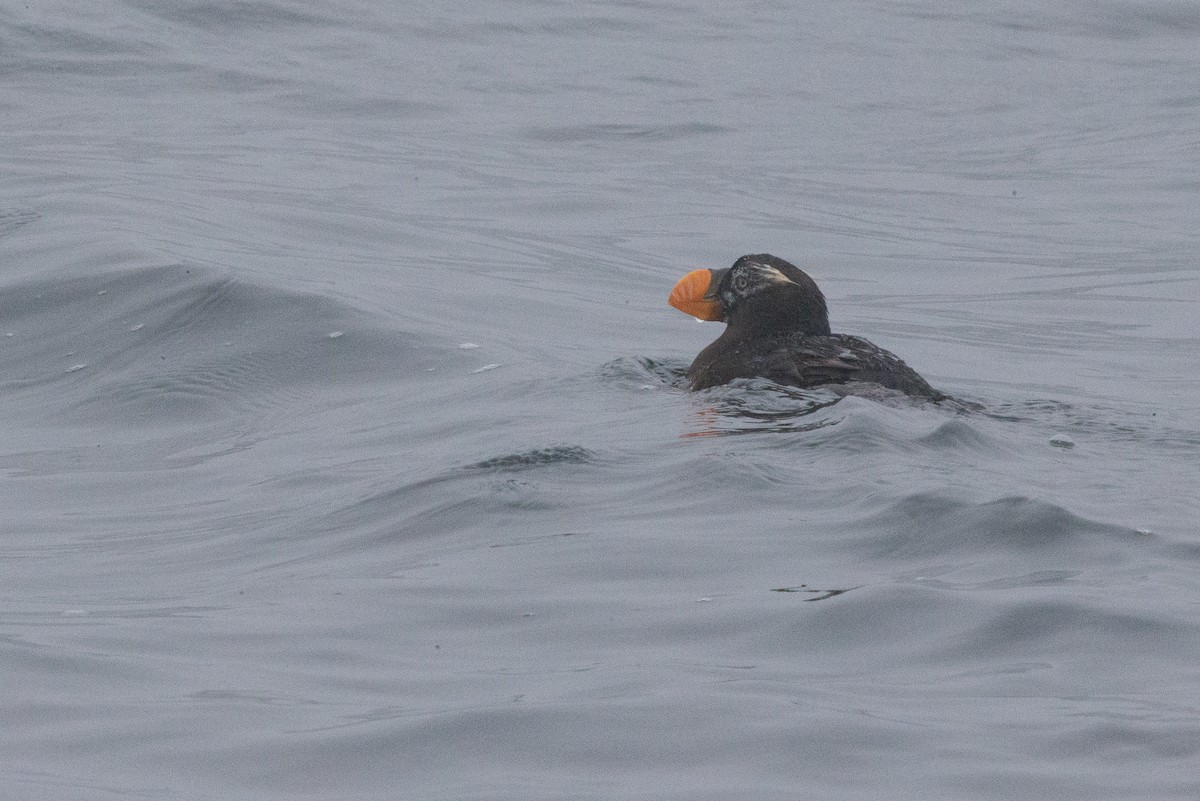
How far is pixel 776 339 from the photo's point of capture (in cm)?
739

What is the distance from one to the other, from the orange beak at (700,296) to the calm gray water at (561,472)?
293 mm

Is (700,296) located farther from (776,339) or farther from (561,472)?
(561,472)

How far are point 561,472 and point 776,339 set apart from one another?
1964 millimetres

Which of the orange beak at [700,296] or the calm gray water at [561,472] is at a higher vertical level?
the orange beak at [700,296]

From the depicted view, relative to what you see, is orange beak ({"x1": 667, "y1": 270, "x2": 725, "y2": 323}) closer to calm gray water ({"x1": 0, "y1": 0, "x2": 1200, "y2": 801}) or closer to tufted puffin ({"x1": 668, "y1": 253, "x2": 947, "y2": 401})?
tufted puffin ({"x1": 668, "y1": 253, "x2": 947, "y2": 401})

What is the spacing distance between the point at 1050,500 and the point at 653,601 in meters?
1.28

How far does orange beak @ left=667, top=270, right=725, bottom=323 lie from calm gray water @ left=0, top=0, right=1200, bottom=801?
0.96ft

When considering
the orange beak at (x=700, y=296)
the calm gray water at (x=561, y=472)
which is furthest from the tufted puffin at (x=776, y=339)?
the calm gray water at (x=561, y=472)

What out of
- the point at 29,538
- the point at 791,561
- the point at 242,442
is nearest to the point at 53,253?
the point at 242,442

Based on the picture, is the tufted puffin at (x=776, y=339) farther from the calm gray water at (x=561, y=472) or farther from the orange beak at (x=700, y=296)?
the calm gray water at (x=561, y=472)

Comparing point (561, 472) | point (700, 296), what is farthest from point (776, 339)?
point (561, 472)

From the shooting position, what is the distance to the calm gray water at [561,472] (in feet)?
11.5

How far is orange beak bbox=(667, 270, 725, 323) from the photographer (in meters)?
7.94

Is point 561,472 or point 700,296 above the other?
point 700,296
